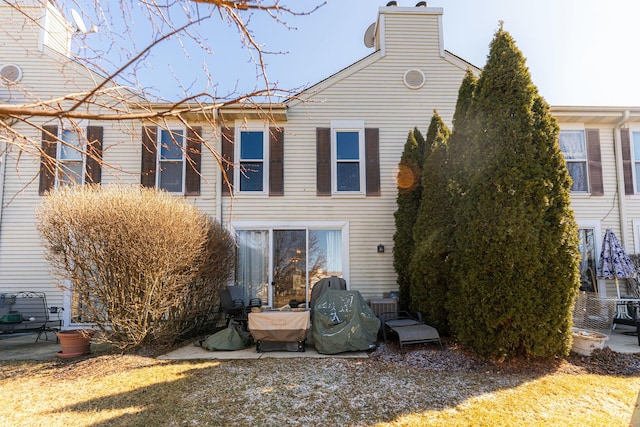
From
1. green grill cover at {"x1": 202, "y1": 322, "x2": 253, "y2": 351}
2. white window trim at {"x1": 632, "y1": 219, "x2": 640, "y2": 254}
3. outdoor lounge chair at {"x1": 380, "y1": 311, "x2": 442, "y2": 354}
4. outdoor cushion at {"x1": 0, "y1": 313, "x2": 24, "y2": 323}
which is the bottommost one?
green grill cover at {"x1": 202, "y1": 322, "x2": 253, "y2": 351}

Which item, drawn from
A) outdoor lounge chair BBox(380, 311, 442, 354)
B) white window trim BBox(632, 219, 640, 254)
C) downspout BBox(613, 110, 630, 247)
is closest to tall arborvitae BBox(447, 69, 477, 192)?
outdoor lounge chair BBox(380, 311, 442, 354)

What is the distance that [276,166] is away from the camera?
9.30m

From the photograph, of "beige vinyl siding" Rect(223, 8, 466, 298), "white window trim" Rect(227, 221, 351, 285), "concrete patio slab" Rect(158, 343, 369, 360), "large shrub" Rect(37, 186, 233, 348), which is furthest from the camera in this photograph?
"beige vinyl siding" Rect(223, 8, 466, 298)

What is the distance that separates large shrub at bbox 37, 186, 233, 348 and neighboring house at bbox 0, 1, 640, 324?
2.70 meters

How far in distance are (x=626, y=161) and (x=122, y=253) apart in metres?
11.4

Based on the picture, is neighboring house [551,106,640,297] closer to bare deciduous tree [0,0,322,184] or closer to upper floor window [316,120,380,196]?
upper floor window [316,120,380,196]

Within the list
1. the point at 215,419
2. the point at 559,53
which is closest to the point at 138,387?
the point at 215,419

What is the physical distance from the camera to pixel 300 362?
5824mm

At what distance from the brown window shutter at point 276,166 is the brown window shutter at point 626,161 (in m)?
8.39

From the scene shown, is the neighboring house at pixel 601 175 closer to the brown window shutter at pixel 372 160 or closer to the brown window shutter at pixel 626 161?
the brown window shutter at pixel 626 161

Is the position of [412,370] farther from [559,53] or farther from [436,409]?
[559,53]

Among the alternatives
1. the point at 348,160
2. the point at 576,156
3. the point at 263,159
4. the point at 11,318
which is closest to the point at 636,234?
the point at 576,156

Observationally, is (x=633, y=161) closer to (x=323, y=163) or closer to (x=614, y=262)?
(x=614, y=262)

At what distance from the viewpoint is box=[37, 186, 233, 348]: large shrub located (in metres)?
5.91
